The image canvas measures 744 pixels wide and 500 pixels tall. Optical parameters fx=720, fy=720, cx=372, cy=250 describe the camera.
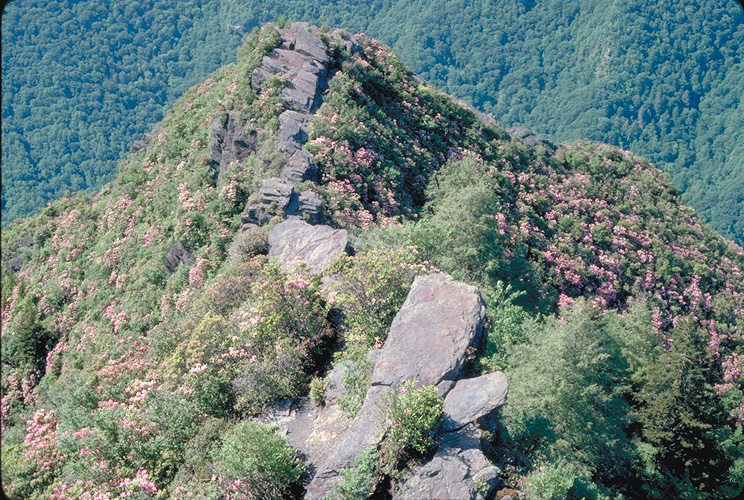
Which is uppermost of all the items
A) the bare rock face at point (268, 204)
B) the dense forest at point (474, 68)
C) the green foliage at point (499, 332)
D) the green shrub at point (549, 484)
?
the green shrub at point (549, 484)

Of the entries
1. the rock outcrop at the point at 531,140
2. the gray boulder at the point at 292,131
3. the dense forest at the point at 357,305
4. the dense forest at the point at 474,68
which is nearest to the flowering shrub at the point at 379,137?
the dense forest at the point at 357,305

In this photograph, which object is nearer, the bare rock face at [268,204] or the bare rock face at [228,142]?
the bare rock face at [268,204]

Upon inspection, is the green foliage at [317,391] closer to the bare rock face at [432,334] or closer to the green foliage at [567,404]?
the bare rock face at [432,334]

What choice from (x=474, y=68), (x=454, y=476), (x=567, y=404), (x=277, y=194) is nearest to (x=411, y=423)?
(x=454, y=476)

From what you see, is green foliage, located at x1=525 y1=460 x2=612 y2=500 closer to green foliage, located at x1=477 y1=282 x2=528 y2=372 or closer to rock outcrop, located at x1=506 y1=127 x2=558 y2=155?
green foliage, located at x1=477 y1=282 x2=528 y2=372

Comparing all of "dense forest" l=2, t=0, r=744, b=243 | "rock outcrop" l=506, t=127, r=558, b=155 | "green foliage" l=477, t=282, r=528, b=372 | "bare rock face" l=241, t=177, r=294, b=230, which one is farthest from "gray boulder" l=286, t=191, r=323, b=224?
"dense forest" l=2, t=0, r=744, b=243

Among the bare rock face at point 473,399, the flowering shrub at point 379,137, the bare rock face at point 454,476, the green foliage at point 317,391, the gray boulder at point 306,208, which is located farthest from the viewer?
the flowering shrub at point 379,137

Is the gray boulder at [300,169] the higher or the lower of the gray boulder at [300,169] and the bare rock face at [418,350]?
the lower
